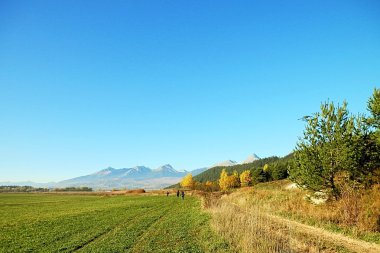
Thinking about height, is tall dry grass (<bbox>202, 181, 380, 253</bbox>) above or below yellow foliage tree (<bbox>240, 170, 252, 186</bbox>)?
below

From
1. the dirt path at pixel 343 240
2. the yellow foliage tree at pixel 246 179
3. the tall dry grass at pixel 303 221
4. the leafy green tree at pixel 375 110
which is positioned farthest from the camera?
the yellow foliage tree at pixel 246 179

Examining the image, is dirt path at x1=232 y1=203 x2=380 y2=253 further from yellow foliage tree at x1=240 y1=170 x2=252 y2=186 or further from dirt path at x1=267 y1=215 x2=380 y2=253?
yellow foliage tree at x1=240 y1=170 x2=252 y2=186

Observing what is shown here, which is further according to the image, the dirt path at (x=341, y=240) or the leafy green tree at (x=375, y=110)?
the leafy green tree at (x=375, y=110)

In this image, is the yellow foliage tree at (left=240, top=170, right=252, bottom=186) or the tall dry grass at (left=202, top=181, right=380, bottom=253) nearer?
the tall dry grass at (left=202, top=181, right=380, bottom=253)

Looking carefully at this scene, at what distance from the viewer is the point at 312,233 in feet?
67.2

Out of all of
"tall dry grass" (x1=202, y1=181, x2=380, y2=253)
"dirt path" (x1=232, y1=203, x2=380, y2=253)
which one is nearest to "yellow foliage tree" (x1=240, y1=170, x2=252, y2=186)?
"tall dry grass" (x1=202, y1=181, x2=380, y2=253)

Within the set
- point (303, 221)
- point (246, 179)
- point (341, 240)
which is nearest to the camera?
point (341, 240)

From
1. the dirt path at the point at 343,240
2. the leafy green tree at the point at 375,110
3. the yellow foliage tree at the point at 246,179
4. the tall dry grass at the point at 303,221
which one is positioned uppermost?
the leafy green tree at the point at 375,110

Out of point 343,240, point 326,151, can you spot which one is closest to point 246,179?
point 326,151

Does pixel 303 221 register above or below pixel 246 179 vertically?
below

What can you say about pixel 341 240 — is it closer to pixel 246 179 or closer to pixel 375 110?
pixel 375 110

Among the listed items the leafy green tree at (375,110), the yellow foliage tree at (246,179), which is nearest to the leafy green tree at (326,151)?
the leafy green tree at (375,110)

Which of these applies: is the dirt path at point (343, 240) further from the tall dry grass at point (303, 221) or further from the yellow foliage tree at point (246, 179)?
the yellow foliage tree at point (246, 179)

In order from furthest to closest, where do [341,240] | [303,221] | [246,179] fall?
1. [246,179]
2. [303,221]
3. [341,240]
